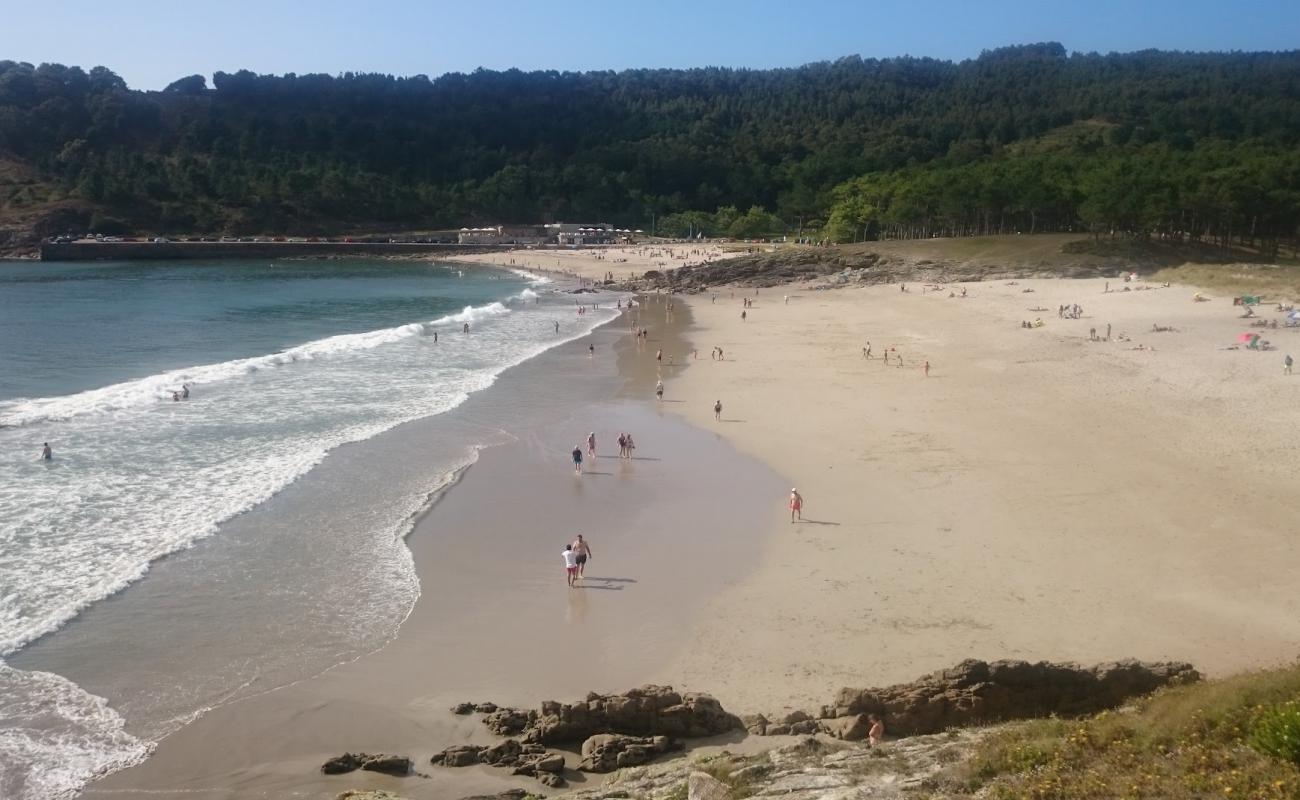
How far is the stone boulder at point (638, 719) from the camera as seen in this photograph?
10094 mm

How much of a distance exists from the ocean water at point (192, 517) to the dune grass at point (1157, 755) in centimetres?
864

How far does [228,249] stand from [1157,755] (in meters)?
120

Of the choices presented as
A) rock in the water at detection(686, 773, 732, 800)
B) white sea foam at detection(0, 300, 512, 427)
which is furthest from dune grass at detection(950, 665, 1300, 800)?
white sea foam at detection(0, 300, 512, 427)

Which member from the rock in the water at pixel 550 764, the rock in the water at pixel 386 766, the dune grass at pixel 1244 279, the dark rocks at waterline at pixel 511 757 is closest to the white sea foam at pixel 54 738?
the rock in the water at pixel 386 766

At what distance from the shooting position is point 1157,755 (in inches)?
257

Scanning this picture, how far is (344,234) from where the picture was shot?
12900 cm

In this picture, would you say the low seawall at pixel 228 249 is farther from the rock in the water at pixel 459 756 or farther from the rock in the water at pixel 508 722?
the rock in the water at pixel 459 756

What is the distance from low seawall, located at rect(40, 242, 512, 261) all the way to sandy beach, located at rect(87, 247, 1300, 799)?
8959 centimetres

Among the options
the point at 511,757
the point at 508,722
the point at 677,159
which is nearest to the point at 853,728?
the point at 511,757

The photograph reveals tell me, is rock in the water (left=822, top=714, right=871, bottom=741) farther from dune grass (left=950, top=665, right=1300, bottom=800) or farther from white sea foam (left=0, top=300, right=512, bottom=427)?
white sea foam (left=0, top=300, right=512, bottom=427)

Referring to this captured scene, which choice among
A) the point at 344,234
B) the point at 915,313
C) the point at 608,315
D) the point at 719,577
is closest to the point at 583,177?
the point at 344,234

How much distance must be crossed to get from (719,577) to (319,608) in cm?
605

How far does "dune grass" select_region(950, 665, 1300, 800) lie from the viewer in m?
5.93

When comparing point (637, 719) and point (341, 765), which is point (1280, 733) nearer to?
point (637, 719)
